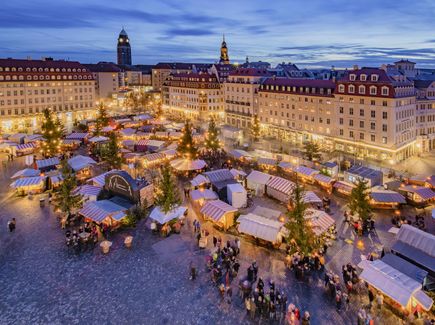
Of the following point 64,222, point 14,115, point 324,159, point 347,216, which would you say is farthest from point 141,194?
point 14,115

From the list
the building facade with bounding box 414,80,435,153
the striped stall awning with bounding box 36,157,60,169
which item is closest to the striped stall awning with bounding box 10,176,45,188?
the striped stall awning with bounding box 36,157,60,169

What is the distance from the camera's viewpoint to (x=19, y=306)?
20000 mm

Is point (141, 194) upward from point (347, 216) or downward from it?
upward

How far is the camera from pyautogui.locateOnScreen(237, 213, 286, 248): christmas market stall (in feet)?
86.0

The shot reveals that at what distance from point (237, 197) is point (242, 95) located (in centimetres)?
5277

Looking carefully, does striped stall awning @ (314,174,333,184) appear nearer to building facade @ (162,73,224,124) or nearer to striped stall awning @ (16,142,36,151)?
striped stall awning @ (16,142,36,151)

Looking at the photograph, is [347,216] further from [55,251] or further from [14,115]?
[14,115]

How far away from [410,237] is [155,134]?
171 feet

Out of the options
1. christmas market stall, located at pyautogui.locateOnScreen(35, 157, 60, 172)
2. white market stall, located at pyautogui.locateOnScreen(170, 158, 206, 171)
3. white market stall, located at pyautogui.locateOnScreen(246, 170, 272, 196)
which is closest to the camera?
white market stall, located at pyautogui.locateOnScreen(246, 170, 272, 196)

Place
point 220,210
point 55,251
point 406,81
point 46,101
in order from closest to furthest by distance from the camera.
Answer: point 55,251 → point 220,210 → point 406,81 → point 46,101

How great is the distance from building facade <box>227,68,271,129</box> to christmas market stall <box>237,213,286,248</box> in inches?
2149

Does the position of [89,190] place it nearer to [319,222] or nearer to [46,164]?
[46,164]

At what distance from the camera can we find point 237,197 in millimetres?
34906

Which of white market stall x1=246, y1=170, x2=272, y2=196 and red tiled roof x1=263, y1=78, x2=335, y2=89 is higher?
red tiled roof x1=263, y1=78, x2=335, y2=89
